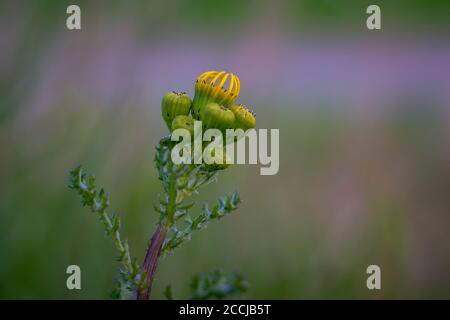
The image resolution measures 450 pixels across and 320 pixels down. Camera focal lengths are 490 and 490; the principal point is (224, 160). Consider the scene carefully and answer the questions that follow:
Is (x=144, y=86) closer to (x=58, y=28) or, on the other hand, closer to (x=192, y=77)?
(x=192, y=77)

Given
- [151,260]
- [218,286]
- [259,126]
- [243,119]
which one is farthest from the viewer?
[259,126]

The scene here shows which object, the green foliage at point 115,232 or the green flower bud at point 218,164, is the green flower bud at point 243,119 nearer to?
the green flower bud at point 218,164

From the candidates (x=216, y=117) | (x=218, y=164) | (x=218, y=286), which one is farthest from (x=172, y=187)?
(x=218, y=286)

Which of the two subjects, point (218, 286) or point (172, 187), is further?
point (172, 187)

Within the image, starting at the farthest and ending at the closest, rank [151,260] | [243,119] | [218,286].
Result: [243,119] → [151,260] → [218,286]

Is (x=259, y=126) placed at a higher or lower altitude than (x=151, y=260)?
higher

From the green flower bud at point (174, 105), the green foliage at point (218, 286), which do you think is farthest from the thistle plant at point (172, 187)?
the green foliage at point (218, 286)

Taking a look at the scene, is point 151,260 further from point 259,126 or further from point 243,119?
point 259,126

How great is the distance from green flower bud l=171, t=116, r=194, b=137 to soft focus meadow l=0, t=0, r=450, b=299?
126 centimetres

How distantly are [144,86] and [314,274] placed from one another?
1.69 m

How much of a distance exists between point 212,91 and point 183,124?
20 centimetres

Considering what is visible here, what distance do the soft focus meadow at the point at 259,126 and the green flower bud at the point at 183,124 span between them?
4.13ft

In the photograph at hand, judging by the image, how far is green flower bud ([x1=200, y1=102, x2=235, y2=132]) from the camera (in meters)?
1.82

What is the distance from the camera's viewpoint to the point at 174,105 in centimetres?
189
